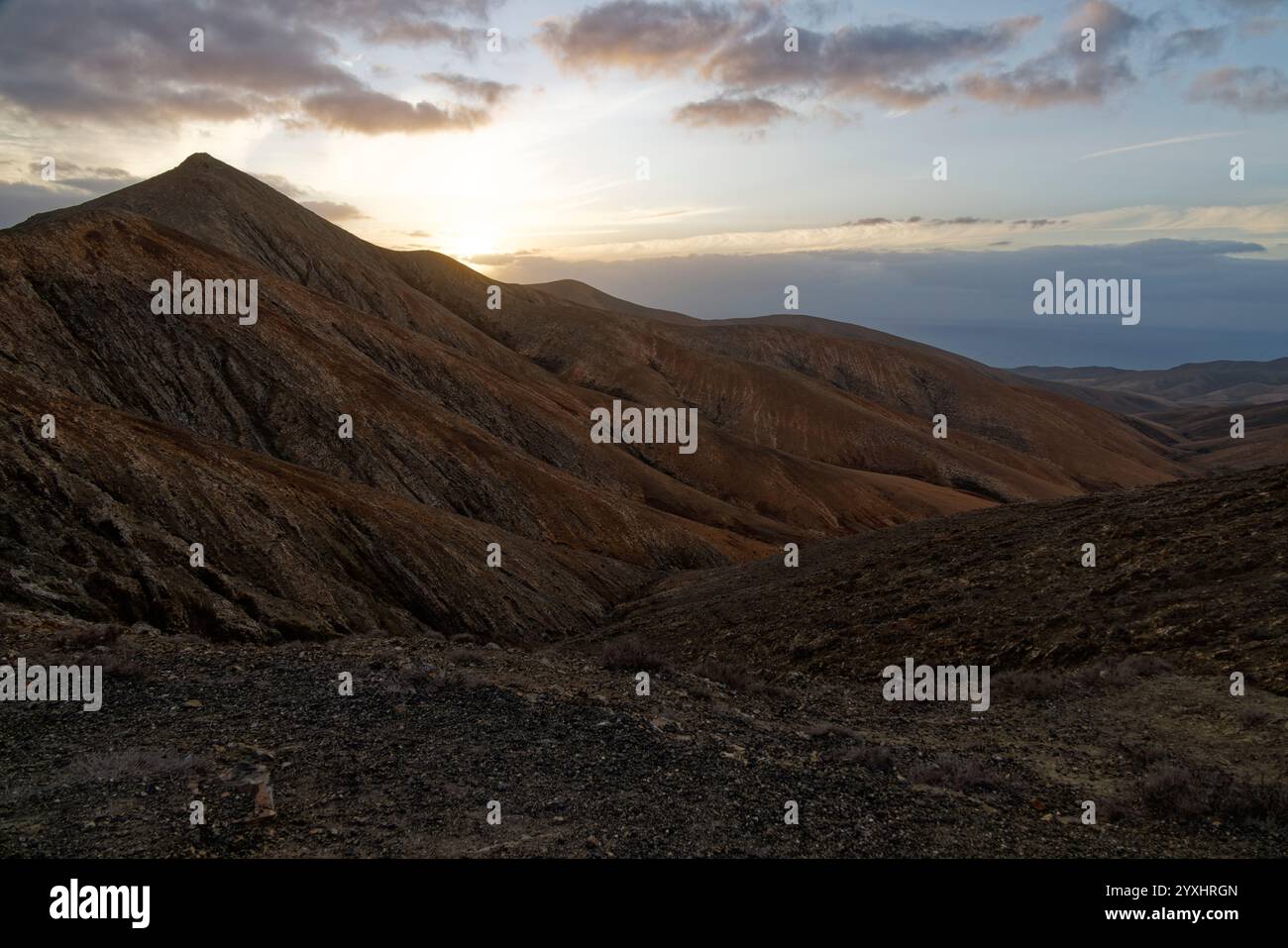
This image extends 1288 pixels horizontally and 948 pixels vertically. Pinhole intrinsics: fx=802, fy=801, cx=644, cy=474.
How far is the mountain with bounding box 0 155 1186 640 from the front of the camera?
21.0 meters

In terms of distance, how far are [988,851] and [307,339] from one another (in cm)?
4507

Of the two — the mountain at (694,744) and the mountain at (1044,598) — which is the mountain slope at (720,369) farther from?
the mountain at (694,744)

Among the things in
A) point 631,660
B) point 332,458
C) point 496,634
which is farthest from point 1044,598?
point 332,458

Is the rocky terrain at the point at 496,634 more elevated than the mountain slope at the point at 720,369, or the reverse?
the mountain slope at the point at 720,369

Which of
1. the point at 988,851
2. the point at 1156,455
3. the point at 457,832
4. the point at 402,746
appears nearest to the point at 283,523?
the point at 402,746

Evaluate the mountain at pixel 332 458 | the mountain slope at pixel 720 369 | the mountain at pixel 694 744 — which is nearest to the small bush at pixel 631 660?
the mountain at pixel 694 744

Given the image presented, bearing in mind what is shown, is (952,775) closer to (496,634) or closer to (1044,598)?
(1044,598)

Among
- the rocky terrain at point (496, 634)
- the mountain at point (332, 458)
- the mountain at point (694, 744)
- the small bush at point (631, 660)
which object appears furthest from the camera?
the mountain at point (332, 458)

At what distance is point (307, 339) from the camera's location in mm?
45344

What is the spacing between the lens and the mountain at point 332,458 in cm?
2095

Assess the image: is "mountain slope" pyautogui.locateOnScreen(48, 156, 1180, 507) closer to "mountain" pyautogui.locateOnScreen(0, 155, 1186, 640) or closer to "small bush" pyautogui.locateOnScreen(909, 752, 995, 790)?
"mountain" pyautogui.locateOnScreen(0, 155, 1186, 640)

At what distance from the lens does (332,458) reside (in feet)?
128

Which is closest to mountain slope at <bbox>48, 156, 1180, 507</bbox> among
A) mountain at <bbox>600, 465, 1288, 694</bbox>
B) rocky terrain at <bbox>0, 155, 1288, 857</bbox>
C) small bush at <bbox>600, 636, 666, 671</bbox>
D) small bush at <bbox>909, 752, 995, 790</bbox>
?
rocky terrain at <bbox>0, 155, 1288, 857</bbox>

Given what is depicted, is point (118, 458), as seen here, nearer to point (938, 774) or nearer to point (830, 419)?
point (938, 774)
